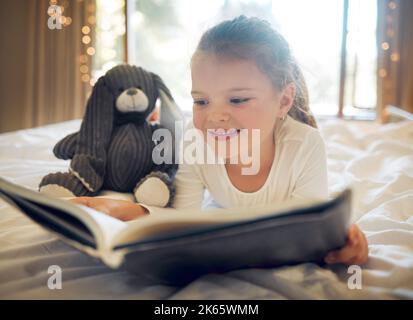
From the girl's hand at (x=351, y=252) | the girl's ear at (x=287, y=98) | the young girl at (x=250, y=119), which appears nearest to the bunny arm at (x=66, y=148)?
the young girl at (x=250, y=119)

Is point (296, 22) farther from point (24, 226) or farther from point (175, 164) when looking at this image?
point (24, 226)

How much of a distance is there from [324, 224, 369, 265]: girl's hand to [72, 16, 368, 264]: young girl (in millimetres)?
223

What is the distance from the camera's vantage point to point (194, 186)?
89 cm

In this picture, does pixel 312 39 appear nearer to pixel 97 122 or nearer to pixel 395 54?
pixel 395 54

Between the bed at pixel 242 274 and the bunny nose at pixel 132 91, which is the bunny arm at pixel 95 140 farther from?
the bed at pixel 242 274

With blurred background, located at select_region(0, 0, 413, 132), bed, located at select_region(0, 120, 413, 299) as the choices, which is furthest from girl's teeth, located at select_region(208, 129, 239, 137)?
blurred background, located at select_region(0, 0, 413, 132)

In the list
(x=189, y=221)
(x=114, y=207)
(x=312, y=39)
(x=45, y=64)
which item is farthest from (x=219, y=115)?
(x=45, y=64)

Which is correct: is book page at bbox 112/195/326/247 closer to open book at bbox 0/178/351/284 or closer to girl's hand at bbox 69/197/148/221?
open book at bbox 0/178/351/284

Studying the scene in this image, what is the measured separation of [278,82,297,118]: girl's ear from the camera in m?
0.83

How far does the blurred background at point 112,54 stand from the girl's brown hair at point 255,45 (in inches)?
65.6

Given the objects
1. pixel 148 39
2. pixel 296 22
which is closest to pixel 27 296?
pixel 296 22

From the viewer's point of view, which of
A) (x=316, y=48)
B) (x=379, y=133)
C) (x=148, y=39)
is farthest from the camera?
(x=148, y=39)

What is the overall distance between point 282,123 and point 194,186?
0.22m

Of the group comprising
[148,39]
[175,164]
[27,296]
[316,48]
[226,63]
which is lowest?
[27,296]
